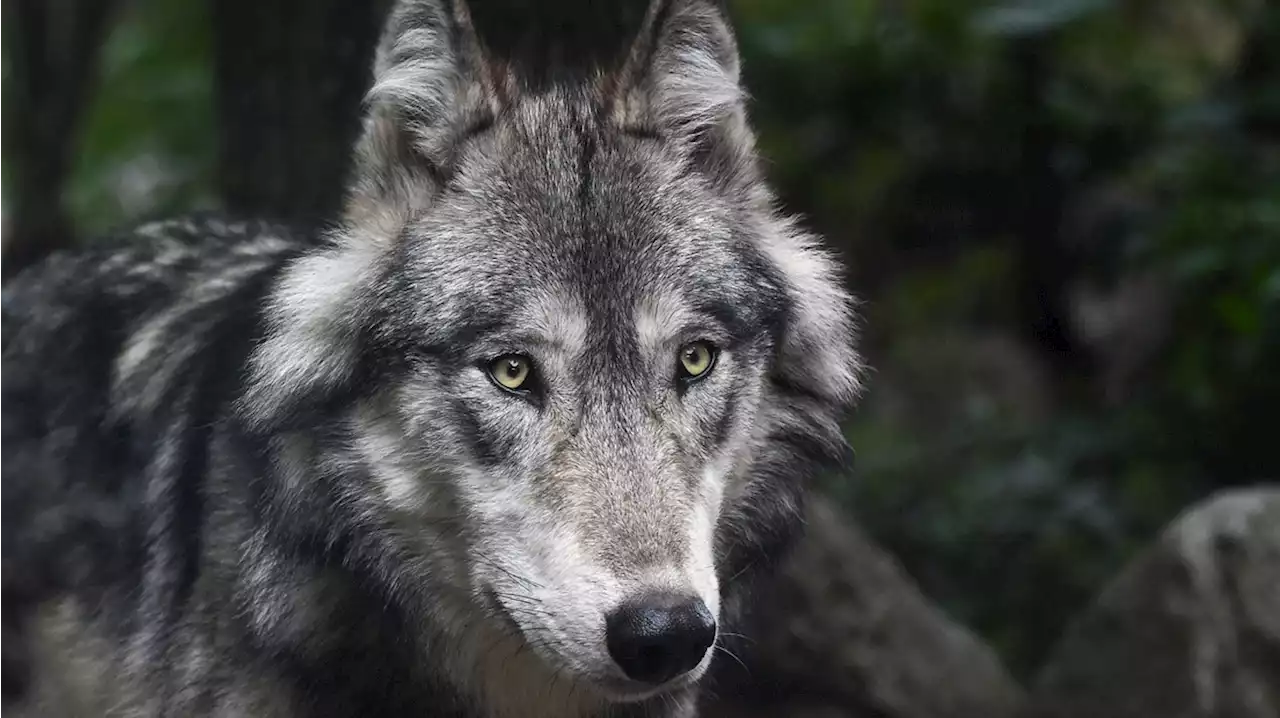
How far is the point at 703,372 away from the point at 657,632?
2.36 feet

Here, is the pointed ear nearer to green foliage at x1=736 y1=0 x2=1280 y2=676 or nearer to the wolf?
the wolf

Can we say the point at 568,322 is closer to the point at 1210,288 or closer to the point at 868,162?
the point at 1210,288

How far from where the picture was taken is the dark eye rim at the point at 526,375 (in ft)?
9.55

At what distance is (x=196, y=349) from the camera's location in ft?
12.6

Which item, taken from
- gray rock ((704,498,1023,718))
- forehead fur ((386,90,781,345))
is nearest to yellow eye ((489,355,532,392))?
forehead fur ((386,90,781,345))

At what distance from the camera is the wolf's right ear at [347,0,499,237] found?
312cm

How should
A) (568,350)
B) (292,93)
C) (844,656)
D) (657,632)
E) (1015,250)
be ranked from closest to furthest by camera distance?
(657,632) < (568,350) < (844,656) < (292,93) < (1015,250)

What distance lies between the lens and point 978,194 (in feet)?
26.4

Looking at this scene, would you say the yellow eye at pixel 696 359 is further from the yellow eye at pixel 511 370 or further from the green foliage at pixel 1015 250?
the green foliage at pixel 1015 250

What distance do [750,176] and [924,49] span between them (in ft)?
15.1

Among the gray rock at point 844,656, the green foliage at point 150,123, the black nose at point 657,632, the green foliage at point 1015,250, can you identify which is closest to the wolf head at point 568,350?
the black nose at point 657,632

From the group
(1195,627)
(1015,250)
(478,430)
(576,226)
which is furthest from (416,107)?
(1015,250)

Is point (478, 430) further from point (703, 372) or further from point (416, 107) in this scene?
point (416, 107)

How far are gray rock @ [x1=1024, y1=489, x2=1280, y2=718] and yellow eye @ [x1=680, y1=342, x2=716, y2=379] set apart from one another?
2.70 meters
